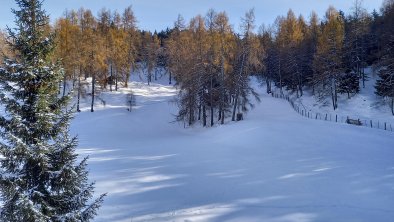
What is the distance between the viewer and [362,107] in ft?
128

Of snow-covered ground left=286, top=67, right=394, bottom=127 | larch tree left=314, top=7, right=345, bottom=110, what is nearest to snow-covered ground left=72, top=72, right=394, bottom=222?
snow-covered ground left=286, top=67, right=394, bottom=127

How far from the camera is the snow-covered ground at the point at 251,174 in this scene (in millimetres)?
12391

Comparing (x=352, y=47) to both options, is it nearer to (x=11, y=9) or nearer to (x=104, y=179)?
(x=104, y=179)

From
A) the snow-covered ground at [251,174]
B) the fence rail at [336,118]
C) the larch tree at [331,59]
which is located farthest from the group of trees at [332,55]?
the snow-covered ground at [251,174]

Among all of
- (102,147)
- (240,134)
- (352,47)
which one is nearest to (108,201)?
(102,147)

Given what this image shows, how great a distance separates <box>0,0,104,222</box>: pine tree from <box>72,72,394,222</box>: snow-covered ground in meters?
4.32

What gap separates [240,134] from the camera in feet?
87.4

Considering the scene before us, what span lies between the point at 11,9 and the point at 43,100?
2.29 metres

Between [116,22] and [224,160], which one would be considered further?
[116,22]

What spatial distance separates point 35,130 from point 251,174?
11677 millimetres

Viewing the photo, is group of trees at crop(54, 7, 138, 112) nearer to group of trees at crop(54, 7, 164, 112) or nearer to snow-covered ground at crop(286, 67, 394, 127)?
group of trees at crop(54, 7, 164, 112)

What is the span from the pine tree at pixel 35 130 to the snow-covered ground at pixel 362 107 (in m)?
32.9

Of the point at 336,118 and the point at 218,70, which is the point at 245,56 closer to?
the point at 218,70

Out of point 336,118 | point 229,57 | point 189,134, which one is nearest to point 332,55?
point 336,118
